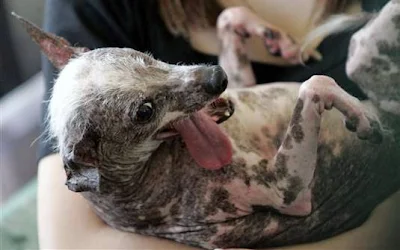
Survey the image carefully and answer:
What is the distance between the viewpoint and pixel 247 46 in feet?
3.77

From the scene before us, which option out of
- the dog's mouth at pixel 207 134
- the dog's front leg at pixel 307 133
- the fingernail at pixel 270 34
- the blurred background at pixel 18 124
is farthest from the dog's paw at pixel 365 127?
the blurred background at pixel 18 124

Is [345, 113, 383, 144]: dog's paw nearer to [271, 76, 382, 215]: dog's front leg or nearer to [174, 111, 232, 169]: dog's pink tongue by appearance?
[271, 76, 382, 215]: dog's front leg

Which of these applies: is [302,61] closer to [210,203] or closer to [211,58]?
[211,58]

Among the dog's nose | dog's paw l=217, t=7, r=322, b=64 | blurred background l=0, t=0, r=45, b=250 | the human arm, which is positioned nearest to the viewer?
the dog's nose

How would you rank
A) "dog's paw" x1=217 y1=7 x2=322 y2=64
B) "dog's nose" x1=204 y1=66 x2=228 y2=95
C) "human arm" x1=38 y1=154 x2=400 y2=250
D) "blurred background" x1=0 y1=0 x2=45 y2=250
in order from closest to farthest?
"dog's nose" x1=204 y1=66 x2=228 y2=95, "human arm" x1=38 y1=154 x2=400 y2=250, "dog's paw" x1=217 y1=7 x2=322 y2=64, "blurred background" x1=0 y1=0 x2=45 y2=250

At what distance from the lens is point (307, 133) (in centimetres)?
86

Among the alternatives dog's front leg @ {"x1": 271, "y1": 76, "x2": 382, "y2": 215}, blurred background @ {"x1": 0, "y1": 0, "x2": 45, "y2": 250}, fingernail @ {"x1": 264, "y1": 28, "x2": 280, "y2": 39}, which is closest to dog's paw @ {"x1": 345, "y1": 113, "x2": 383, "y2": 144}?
dog's front leg @ {"x1": 271, "y1": 76, "x2": 382, "y2": 215}

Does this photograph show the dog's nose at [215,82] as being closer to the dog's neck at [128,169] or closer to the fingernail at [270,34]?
the dog's neck at [128,169]

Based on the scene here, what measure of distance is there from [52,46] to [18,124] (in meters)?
0.69

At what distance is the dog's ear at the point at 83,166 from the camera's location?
0.82 meters

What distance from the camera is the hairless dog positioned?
0.83 metres

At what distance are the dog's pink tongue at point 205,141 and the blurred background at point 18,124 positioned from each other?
69 centimetres

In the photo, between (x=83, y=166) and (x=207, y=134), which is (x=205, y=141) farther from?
(x=83, y=166)

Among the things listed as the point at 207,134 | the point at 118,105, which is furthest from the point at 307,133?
the point at 118,105
